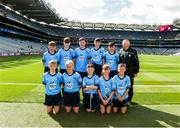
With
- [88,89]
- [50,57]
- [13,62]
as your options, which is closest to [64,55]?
[50,57]

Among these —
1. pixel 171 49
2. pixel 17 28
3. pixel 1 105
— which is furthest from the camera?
pixel 171 49

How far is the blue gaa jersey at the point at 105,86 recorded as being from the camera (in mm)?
9094

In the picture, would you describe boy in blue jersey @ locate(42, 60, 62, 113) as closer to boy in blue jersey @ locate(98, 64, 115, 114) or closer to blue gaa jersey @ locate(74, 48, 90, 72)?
boy in blue jersey @ locate(98, 64, 115, 114)

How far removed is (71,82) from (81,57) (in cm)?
157

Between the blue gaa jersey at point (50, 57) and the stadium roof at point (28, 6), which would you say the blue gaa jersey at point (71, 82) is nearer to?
the blue gaa jersey at point (50, 57)

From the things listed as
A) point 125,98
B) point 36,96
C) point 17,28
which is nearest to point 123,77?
point 125,98

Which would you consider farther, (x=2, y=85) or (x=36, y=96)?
(x=2, y=85)

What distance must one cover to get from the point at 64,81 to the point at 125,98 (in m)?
1.86

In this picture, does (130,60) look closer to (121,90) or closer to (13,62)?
(121,90)

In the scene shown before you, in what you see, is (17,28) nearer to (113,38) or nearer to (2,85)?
(113,38)

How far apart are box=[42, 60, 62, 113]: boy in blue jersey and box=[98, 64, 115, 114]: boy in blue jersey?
1.23 m

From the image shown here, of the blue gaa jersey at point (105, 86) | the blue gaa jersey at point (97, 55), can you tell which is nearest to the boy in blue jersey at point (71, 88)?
the blue gaa jersey at point (105, 86)

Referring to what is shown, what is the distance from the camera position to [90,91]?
9.21 m

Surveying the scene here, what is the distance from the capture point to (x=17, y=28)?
78.2m
